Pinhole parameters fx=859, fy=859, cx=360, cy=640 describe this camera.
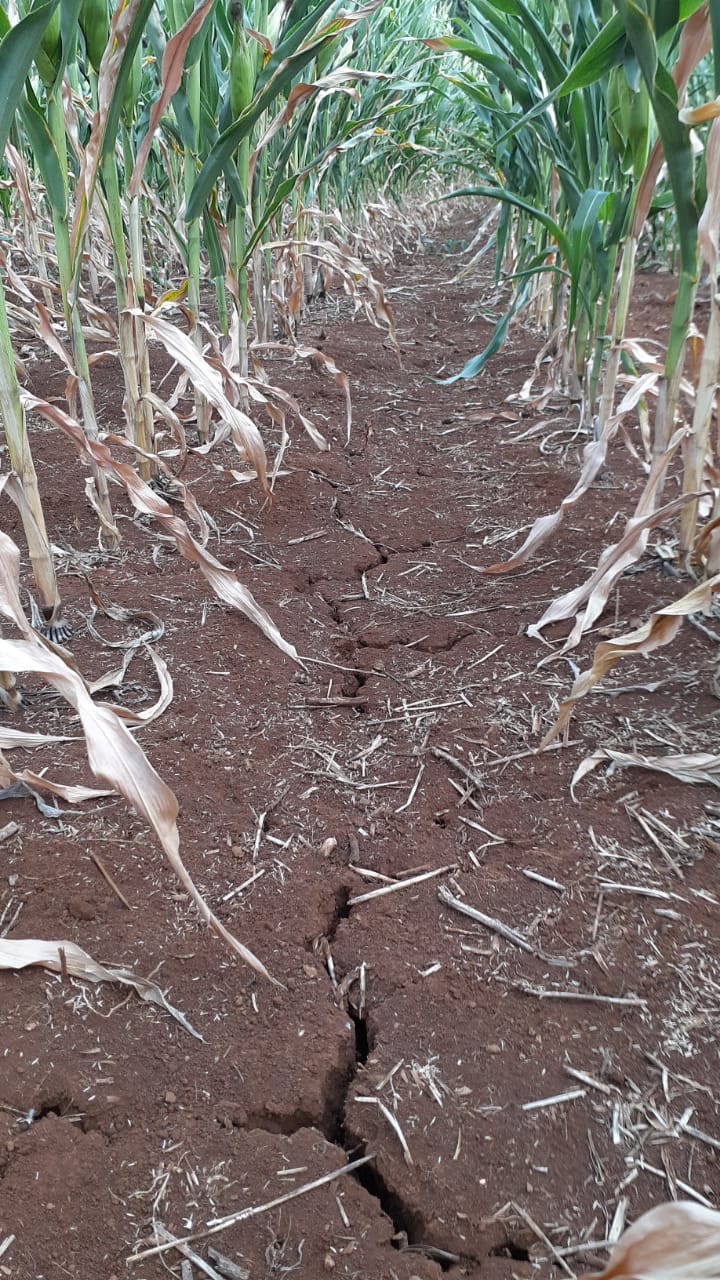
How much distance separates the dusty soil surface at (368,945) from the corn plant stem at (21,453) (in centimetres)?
17

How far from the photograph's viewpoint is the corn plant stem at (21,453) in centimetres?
118

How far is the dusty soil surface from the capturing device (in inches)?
28.0

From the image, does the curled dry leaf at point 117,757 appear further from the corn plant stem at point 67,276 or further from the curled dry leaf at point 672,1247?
the corn plant stem at point 67,276

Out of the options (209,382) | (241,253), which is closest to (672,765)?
(209,382)

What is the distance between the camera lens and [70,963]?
0.88 meters

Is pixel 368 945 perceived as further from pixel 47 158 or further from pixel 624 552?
pixel 47 158

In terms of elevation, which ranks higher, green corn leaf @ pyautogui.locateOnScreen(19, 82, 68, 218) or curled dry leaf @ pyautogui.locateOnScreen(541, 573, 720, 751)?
green corn leaf @ pyautogui.locateOnScreen(19, 82, 68, 218)

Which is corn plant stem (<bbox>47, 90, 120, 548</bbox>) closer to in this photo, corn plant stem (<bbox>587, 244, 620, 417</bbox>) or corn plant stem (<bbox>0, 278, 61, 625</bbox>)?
corn plant stem (<bbox>0, 278, 61, 625</bbox>)

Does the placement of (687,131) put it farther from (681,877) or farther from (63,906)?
(63,906)

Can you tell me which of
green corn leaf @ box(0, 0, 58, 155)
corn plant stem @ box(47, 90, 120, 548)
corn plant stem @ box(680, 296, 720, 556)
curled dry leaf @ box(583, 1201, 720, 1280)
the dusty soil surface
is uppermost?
green corn leaf @ box(0, 0, 58, 155)

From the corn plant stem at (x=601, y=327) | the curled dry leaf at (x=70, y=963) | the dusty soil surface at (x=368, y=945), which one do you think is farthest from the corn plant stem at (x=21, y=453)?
the corn plant stem at (x=601, y=327)

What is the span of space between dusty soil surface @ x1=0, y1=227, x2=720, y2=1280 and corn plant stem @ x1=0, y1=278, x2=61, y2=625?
0.57 ft

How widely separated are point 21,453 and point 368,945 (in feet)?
2.72

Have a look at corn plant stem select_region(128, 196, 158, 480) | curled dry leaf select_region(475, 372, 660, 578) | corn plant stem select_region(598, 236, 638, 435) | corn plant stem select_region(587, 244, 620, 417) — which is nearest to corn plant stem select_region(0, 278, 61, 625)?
corn plant stem select_region(128, 196, 158, 480)
